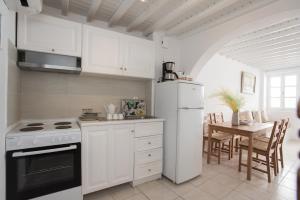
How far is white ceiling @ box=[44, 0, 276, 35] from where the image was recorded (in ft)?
6.31

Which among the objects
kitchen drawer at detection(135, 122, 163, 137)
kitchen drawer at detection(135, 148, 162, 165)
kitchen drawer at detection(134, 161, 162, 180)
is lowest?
kitchen drawer at detection(134, 161, 162, 180)

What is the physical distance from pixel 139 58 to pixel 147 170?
1703mm

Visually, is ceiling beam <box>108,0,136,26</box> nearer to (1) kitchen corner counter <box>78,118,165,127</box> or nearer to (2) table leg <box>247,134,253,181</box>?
(1) kitchen corner counter <box>78,118,165,127</box>

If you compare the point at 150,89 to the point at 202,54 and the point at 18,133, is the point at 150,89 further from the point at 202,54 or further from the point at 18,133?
the point at 18,133

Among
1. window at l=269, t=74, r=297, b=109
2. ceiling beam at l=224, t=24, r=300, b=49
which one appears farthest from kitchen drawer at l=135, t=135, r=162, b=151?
window at l=269, t=74, r=297, b=109

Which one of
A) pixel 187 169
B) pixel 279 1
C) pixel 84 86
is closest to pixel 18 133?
pixel 84 86

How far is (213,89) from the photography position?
4.04m

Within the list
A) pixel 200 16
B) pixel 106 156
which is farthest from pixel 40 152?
pixel 200 16

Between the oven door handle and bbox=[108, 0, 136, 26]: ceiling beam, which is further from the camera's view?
bbox=[108, 0, 136, 26]: ceiling beam

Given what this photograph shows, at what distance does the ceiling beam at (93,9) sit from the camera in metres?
1.92

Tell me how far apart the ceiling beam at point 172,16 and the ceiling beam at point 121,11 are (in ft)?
1.81

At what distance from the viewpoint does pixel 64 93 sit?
2.21 meters

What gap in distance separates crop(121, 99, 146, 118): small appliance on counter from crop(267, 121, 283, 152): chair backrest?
202 cm

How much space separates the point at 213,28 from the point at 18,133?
2872mm
